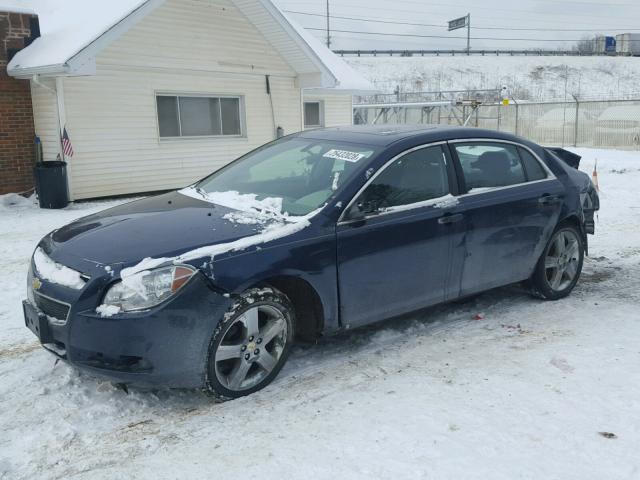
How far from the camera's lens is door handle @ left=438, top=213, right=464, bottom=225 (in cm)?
→ 441

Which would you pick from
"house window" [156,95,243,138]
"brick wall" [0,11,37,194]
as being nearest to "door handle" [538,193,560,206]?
"house window" [156,95,243,138]

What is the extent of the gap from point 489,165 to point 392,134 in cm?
93

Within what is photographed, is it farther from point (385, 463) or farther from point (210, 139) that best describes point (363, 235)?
point (210, 139)

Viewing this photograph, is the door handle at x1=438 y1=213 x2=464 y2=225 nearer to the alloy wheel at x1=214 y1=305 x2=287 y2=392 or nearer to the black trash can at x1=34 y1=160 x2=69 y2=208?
the alloy wheel at x1=214 y1=305 x2=287 y2=392

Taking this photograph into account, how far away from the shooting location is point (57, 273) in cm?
349

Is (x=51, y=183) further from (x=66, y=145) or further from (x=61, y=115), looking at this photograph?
(x=61, y=115)

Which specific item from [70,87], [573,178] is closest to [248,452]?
[573,178]

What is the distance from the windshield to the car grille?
1303mm

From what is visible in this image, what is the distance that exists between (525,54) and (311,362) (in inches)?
3642

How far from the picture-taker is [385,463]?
9.59ft

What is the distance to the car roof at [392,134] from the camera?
449 centimetres

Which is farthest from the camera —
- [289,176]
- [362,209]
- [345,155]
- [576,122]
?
[576,122]

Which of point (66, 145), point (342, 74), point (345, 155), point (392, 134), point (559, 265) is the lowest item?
point (559, 265)

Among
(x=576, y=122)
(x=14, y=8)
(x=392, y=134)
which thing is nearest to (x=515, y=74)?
(x=576, y=122)
